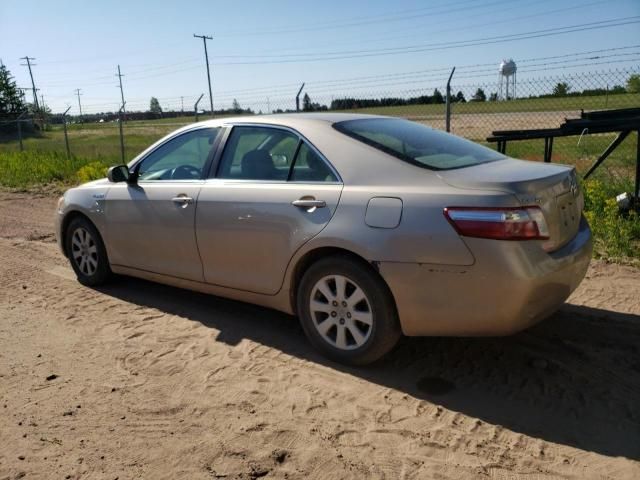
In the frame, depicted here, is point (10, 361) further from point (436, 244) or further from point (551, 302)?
point (551, 302)

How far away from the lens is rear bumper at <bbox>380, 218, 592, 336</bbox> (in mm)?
3104

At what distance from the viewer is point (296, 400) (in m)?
3.39

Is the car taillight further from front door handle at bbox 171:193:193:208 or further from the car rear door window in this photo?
front door handle at bbox 171:193:193:208

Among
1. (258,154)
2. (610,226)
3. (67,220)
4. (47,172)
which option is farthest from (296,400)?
(47,172)

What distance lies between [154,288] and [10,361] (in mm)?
1644

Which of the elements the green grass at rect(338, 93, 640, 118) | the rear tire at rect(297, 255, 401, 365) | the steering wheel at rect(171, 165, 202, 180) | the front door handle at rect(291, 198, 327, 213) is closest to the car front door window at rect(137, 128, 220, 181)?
the steering wheel at rect(171, 165, 202, 180)

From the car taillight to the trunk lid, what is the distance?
8cm

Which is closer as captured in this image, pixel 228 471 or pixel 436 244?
pixel 228 471

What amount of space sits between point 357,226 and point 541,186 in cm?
105

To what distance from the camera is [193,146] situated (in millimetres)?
4695

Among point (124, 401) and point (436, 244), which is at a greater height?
point (436, 244)

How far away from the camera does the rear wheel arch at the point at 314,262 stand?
138 inches

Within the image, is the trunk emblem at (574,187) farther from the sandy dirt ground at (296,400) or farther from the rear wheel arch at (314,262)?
the rear wheel arch at (314,262)

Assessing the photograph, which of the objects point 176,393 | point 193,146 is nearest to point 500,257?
point 176,393
